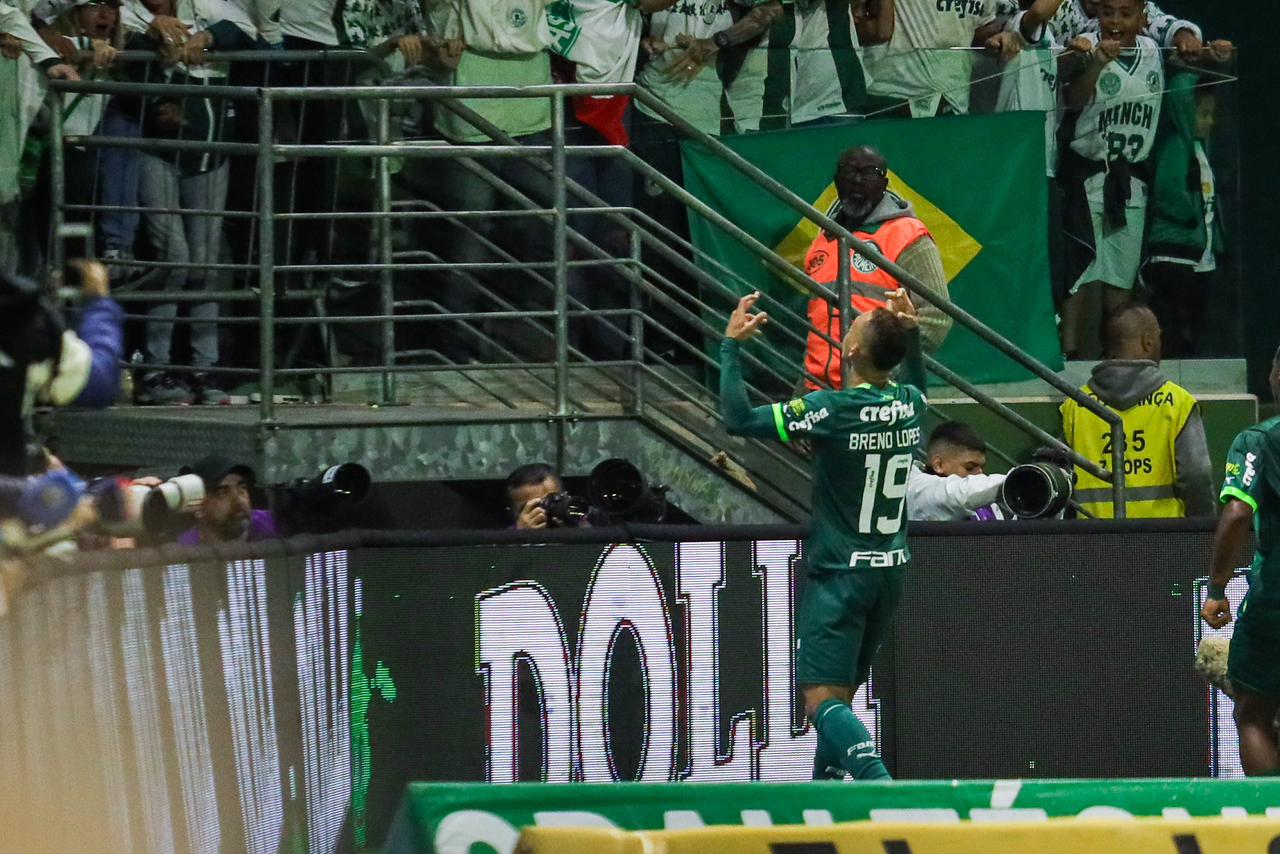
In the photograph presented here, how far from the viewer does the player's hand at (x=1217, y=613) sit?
770cm

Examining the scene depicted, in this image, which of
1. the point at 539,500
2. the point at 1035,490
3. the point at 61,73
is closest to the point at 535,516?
the point at 539,500

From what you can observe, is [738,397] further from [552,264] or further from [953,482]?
[953,482]

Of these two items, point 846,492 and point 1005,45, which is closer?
point 846,492

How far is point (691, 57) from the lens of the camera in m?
10.7

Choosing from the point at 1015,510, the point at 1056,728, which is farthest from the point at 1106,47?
the point at 1056,728

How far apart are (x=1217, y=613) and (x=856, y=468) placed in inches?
58.1

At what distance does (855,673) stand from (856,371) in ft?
3.92

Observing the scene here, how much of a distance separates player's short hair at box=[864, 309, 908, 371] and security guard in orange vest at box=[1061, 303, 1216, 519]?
8.61 feet

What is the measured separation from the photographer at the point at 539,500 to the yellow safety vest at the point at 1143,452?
285 cm

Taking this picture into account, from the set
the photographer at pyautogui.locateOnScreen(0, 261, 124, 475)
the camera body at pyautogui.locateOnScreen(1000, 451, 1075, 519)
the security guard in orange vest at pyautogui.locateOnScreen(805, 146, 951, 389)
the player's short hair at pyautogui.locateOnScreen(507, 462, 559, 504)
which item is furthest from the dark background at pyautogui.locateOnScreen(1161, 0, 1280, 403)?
the photographer at pyautogui.locateOnScreen(0, 261, 124, 475)

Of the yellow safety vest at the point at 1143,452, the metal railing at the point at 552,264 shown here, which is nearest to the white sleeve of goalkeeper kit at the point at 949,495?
the metal railing at the point at 552,264

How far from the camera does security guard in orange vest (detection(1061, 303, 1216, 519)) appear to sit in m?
10.3

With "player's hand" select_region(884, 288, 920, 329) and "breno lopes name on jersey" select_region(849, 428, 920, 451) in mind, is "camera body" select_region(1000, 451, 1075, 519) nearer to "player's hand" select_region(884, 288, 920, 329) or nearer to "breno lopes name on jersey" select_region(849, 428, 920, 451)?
"breno lopes name on jersey" select_region(849, 428, 920, 451)

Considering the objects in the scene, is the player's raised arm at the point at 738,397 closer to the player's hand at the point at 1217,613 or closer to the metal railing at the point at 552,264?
the metal railing at the point at 552,264
